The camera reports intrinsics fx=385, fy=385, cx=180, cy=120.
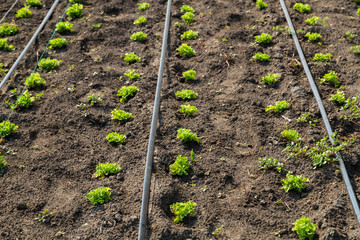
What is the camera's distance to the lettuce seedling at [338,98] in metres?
6.39

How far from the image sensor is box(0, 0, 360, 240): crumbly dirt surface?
4.86 meters

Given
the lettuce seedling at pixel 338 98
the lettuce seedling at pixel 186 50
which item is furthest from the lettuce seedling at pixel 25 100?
the lettuce seedling at pixel 338 98

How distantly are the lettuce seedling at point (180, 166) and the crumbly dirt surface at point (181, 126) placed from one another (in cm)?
9

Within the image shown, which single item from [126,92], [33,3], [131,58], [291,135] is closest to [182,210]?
[291,135]

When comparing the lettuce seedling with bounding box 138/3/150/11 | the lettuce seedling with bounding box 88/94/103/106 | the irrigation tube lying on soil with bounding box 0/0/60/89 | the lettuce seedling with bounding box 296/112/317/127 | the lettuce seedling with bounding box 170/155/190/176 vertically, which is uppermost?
the lettuce seedling with bounding box 138/3/150/11

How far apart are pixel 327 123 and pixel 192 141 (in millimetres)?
2089

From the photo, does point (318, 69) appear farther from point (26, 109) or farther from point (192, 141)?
point (26, 109)

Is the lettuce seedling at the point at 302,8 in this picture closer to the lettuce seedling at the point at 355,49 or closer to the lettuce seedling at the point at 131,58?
the lettuce seedling at the point at 355,49

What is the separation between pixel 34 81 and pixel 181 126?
115 inches

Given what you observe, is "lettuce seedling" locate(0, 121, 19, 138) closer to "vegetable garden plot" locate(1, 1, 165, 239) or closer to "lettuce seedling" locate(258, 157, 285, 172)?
"vegetable garden plot" locate(1, 1, 165, 239)

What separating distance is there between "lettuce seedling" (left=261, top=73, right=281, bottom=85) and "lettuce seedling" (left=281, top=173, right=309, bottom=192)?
2256mm

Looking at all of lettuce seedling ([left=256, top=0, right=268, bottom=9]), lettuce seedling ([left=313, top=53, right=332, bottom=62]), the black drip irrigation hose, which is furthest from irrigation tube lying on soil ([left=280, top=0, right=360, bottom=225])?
the black drip irrigation hose

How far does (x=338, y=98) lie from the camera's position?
21.0ft

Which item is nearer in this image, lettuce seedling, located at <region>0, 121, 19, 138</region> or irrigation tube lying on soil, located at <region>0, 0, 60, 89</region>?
lettuce seedling, located at <region>0, 121, 19, 138</region>
